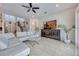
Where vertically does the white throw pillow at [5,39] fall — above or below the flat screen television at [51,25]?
below

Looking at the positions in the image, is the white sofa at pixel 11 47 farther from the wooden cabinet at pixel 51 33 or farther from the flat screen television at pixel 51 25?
the flat screen television at pixel 51 25

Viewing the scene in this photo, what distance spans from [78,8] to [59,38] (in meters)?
0.97

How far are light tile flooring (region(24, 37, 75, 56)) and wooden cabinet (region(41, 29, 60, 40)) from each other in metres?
0.12

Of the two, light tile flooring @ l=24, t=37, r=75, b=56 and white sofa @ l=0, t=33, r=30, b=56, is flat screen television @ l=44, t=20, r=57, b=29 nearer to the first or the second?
light tile flooring @ l=24, t=37, r=75, b=56

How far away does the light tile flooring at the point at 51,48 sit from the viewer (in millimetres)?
2354

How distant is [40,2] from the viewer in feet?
7.48

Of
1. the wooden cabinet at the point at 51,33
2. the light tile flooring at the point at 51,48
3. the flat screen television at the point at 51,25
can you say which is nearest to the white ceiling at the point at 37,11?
the flat screen television at the point at 51,25

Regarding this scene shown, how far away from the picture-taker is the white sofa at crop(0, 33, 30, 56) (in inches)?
85.7

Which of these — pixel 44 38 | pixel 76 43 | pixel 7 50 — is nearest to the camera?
pixel 7 50

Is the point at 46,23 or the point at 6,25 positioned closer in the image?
the point at 6,25

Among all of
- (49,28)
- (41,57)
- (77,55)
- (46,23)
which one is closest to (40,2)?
(46,23)

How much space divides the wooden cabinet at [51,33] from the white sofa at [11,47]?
63 centimetres

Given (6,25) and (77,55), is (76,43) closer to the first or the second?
(77,55)

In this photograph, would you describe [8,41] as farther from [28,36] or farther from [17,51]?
[28,36]
